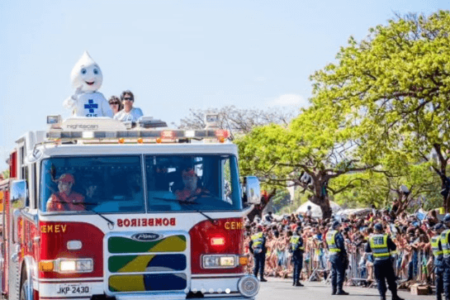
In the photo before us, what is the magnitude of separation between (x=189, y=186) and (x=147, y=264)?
1108mm

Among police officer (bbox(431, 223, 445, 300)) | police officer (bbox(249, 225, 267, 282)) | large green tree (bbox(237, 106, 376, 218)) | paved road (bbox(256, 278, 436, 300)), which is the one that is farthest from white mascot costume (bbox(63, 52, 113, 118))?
large green tree (bbox(237, 106, 376, 218))

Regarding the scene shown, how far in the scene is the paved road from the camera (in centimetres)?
2459

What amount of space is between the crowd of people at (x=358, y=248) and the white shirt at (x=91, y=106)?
26.9 feet

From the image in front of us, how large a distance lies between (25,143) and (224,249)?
3.29 meters

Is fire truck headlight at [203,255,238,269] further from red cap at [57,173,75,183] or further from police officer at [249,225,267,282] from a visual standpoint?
police officer at [249,225,267,282]

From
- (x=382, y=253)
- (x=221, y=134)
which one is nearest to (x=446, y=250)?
(x=382, y=253)

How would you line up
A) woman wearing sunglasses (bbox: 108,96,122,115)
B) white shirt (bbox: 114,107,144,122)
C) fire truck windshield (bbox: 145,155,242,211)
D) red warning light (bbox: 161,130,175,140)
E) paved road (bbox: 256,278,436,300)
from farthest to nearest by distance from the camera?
paved road (bbox: 256,278,436,300)
woman wearing sunglasses (bbox: 108,96,122,115)
white shirt (bbox: 114,107,144,122)
red warning light (bbox: 161,130,175,140)
fire truck windshield (bbox: 145,155,242,211)

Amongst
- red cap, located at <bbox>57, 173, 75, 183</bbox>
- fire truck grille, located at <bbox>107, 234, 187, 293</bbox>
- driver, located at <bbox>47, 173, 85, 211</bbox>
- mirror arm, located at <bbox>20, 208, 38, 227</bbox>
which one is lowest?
fire truck grille, located at <bbox>107, 234, 187, 293</bbox>

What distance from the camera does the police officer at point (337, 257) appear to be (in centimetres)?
2555

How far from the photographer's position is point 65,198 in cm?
1225

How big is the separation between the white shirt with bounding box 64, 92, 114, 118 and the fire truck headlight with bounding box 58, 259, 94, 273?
10.5ft

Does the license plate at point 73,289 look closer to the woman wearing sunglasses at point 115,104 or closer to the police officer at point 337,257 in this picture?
the woman wearing sunglasses at point 115,104

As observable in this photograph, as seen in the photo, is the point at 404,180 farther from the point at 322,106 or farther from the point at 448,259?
the point at 448,259

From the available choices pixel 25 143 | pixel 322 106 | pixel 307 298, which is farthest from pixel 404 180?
pixel 25 143
